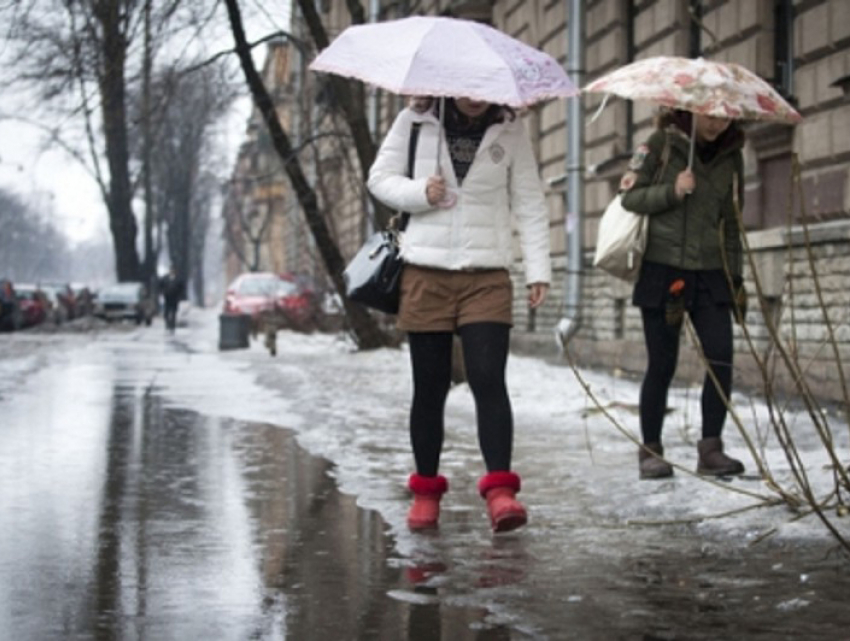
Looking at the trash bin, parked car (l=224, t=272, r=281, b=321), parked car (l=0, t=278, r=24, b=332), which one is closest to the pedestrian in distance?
parked car (l=0, t=278, r=24, b=332)

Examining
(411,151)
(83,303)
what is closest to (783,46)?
(411,151)

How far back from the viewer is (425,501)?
6.22 metres

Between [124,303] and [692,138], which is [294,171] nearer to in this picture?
[692,138]

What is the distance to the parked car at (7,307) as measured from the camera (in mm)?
41469

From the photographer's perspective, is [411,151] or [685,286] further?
[685,286]

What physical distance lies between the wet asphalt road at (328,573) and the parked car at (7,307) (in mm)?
34358

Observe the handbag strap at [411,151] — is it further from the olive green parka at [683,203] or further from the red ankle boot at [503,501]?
the olive green parka at [683,203]

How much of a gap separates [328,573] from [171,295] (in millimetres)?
38401

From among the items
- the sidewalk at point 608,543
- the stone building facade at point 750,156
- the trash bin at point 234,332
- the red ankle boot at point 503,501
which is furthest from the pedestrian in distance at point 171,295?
the red ankle boot at point 503,501

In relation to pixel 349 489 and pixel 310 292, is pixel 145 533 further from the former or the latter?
pixel 310 292

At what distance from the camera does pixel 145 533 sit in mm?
6141

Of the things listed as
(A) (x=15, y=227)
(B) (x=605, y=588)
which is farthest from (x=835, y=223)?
(A) (x=15, y=227)

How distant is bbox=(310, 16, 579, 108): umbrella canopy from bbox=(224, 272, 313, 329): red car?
810 inches

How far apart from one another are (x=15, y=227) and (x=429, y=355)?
131887 millimetres
